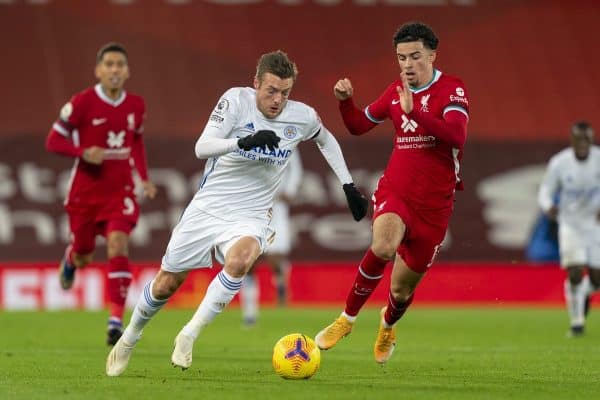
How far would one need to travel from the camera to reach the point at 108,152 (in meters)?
11.9

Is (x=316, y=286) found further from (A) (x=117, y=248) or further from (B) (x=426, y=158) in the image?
(B) (x=426, y=158)

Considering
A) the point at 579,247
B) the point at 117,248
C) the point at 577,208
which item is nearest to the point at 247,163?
the point at 117,248

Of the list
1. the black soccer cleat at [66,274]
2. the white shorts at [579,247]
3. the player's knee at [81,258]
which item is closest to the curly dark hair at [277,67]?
the player's knee at [81,258]

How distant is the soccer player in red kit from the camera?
911cm

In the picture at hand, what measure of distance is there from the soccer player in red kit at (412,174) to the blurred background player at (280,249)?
3.98 metres

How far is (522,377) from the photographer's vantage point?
8.84 metres

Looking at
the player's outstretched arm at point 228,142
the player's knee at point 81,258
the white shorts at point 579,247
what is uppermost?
the player's outstretched arm at point 228,142

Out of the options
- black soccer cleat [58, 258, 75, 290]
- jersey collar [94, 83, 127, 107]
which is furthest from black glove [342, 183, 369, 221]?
black soccer cleat [58, 258, 75, 290]

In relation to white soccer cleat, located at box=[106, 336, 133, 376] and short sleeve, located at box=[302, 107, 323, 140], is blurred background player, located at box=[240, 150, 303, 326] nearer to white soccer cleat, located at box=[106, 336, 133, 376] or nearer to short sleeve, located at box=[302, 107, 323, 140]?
short sleeve, located at box=[302, 107, 323, 140]

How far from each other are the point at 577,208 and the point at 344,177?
21.9ft

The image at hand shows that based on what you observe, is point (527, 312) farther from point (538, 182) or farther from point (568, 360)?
point (568, 360)

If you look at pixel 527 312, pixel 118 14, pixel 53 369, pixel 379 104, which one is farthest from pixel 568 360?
pixel 118 14

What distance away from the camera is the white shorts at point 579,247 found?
1447cm

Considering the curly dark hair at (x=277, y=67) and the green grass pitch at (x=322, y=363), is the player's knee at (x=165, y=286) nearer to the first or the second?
the green grass pitch at (x=322, y=363)
